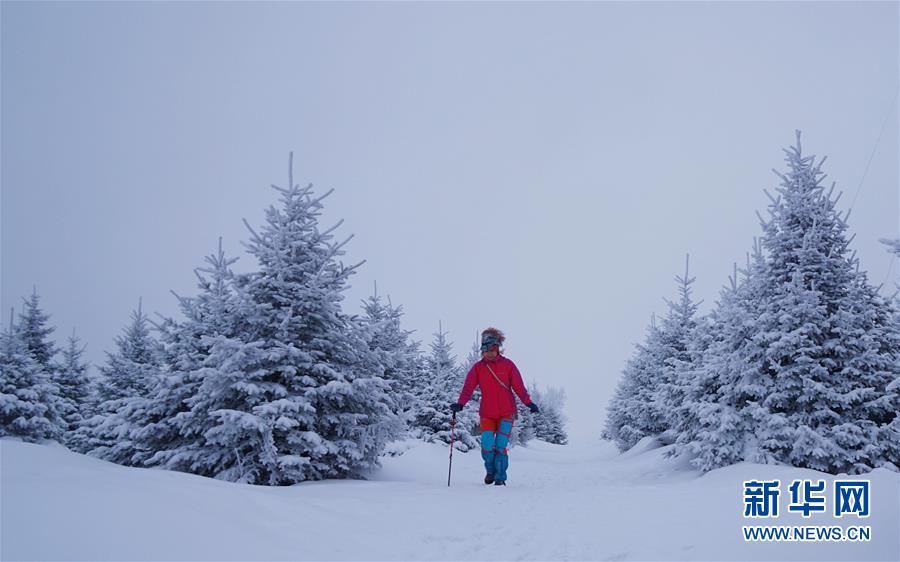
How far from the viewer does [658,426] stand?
22.5 m

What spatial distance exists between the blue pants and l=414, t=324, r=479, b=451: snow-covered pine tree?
1381cm

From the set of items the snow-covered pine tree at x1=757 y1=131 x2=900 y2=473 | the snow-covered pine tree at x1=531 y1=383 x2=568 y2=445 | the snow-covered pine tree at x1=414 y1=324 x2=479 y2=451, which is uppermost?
the snow-covered pine tree at x1=757 y1=131 x2=900 y2=473

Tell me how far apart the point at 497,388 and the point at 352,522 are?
4867 millimetres

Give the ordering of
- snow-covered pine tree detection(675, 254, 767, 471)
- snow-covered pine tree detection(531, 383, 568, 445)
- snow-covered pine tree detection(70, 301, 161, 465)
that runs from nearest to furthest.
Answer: snow-covered pine tree detection(70, 301, 161, 465)
snow-covered pine tree detection(675, 254, 767, 471)
snow-covered pine tree detection(531, 383, 568, 445)

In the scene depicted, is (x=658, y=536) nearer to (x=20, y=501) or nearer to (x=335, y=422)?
(x=20, y=501)

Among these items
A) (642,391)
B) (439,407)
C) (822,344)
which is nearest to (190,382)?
(822,344)

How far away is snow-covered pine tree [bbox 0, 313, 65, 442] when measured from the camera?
54.3 ft

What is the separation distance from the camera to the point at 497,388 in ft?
31.2

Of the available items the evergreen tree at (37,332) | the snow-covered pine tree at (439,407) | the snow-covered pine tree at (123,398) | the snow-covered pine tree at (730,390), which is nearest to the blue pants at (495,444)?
the snow-covered pine tree at (730,390)

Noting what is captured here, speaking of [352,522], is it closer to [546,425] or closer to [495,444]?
[495,444]

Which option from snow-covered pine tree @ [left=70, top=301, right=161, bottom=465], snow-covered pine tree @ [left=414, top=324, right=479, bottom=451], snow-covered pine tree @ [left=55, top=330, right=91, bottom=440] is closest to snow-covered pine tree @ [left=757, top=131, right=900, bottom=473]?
snow-covered pine tree @ [left=70, top=301, right=161, bottom=465]

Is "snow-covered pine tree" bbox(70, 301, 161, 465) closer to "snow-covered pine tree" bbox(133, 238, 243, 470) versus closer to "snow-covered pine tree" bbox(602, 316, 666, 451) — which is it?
"snow-covered pine tree" bbox(133, 238, 243, 470)

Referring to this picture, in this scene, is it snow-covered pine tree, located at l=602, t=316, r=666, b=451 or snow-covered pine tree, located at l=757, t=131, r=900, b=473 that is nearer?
snow-covered pine tree, located at l=757, t=131, r=900, b=473

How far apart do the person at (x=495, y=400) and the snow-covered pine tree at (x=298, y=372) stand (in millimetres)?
1563
